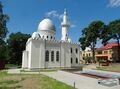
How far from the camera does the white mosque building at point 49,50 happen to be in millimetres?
39625

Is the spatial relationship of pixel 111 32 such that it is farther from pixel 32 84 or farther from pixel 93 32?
pixel 32 84

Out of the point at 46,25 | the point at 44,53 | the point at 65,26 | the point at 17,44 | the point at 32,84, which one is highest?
the point at 46,25

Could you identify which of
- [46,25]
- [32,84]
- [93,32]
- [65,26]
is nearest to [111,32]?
[93,32]

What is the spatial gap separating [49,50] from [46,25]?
10.7 metres

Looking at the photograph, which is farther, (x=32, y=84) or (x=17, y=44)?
(x=17, y=44)

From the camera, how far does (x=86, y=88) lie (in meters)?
12.3

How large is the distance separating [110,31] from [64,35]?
48.8 ft

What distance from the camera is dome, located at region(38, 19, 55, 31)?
49466 millimetres

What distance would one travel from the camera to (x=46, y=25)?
163 ft

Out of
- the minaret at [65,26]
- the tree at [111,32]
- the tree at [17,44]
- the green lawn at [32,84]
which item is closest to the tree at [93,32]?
the tree at [111,32]

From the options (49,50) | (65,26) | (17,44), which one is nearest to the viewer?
(49,50)

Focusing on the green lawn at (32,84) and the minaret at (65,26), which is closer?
the green lawn at (32,84)

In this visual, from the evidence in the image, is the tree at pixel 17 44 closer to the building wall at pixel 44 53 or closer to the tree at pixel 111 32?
the building wall at pixel 44 53

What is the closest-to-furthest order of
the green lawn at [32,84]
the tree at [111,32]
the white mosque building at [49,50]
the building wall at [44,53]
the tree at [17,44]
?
the green lawn at [32,84]
the building wall at [44,53]
the white mosque building at [49,50]
the tree at [111,32]
the tree at [17,44]
